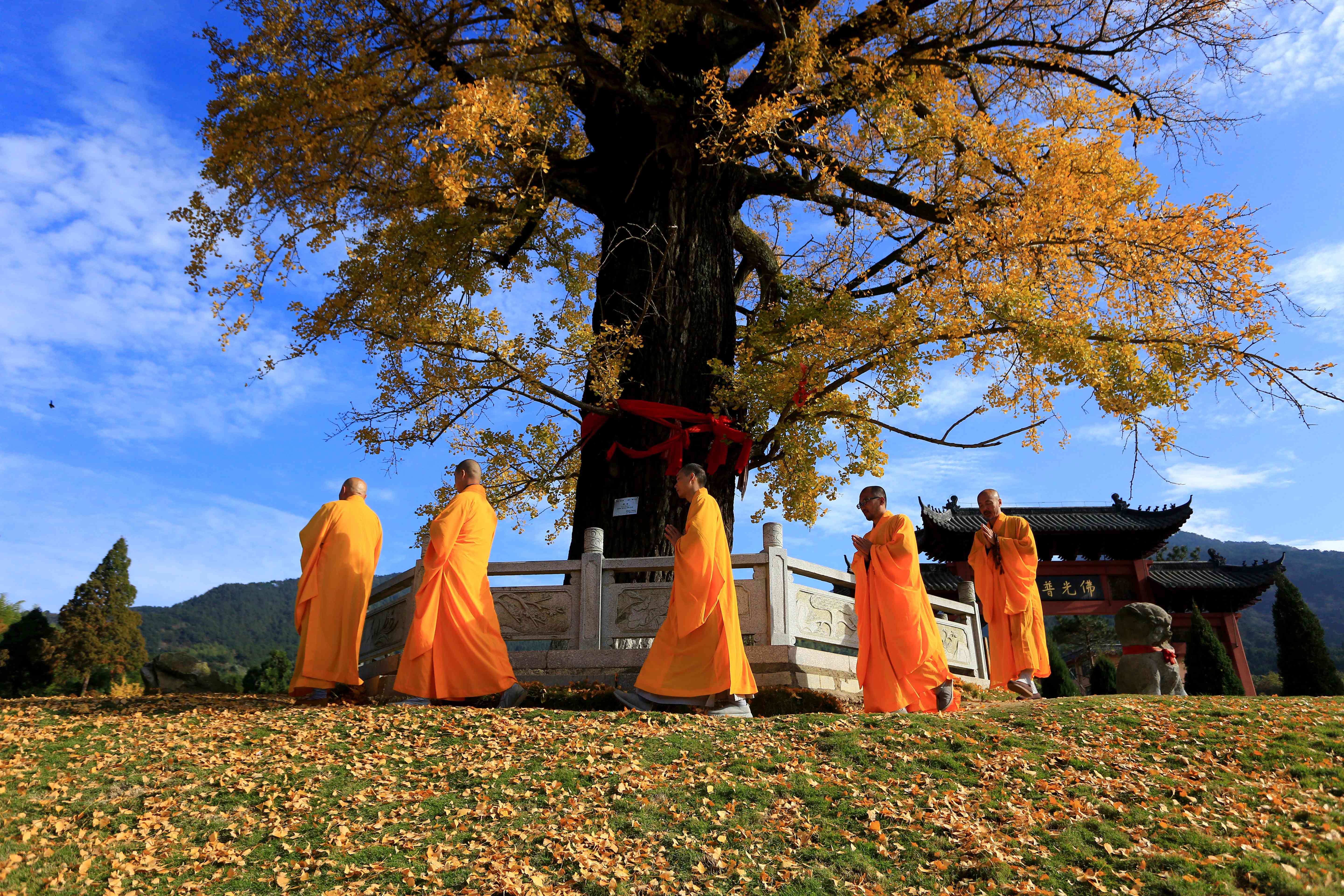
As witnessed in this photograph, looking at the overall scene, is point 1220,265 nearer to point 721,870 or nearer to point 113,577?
point 721,870

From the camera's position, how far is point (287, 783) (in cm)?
518

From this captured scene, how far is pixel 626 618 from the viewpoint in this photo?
805 centimetres

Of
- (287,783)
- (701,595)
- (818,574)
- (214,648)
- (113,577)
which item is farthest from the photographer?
(214,648)

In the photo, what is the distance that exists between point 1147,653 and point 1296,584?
67346 mm

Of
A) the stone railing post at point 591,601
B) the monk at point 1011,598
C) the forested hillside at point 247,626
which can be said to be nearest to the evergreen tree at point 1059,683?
the monk at point 1011,598

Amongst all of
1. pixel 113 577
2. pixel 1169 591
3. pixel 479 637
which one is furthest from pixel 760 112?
pixel 113 577

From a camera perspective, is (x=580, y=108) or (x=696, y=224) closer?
(x=696, y=224)

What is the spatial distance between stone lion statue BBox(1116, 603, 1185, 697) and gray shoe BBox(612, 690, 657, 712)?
6931 millimetres

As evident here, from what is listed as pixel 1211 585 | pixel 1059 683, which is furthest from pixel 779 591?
pixel 1211 585

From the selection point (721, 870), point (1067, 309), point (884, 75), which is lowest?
point (721, 870)

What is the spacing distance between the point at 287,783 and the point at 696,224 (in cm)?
748

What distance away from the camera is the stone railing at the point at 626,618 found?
25.6 feet

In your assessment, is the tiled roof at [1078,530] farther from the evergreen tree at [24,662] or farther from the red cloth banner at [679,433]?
the evergreen tree at [24,662]

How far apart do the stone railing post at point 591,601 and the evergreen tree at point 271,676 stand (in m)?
16.6
